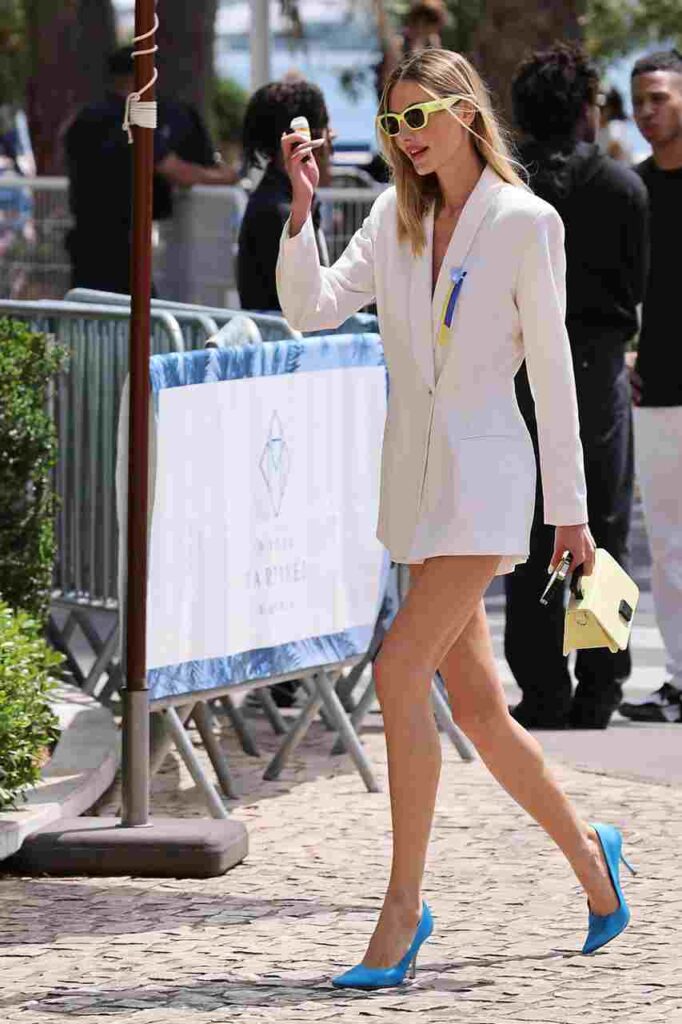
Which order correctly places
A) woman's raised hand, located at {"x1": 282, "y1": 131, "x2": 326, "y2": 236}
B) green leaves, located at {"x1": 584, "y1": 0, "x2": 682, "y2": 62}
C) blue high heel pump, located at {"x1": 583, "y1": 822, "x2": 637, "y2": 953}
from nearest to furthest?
woman's raised hand, located at {"x1": 282, "y1": 131, "x2": 326, "y2": 236}, blue high heel pump, located at {"x1": 583, "y1": 822, "x2": 637, "y2": 953}, green leaves, located at {"x1": 584, "y1": 0, "x2": 682, "y2": 62}

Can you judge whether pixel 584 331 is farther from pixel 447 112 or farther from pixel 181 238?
pixel 181 238

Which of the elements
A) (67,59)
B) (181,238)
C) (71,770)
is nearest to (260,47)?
(181,238)

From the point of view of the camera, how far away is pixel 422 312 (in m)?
5.20

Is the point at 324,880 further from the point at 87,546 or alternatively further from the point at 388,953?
the point at 87,546

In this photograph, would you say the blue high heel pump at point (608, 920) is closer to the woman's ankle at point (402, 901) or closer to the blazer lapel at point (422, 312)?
the woman's ankle at point (402, 901)

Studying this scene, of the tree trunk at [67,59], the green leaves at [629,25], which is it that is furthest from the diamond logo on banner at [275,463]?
the green leaves at [629,25]

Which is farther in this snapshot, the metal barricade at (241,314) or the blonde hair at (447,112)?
the metal barricade at (241,314)

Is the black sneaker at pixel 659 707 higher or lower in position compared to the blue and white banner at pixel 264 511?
lower

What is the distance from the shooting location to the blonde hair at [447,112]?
17.0 ft

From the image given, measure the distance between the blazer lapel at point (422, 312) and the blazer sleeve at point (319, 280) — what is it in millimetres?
204

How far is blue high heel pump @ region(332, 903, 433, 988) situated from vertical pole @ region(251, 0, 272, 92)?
13.0 m

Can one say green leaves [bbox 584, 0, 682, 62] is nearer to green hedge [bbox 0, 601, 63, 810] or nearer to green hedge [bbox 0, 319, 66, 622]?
green hedge [bbox 0, 319, 66, 622]

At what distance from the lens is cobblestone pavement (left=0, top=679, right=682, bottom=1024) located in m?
5.05

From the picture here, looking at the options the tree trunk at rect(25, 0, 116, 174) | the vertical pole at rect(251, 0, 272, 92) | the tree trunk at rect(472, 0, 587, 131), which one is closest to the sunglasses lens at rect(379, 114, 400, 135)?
the tree trunk at rect(472, 0, 587, 131)
